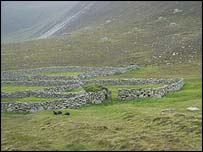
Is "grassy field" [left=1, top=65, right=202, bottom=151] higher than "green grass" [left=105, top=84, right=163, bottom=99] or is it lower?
lower

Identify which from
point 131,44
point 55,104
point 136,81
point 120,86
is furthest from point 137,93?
point 131,44

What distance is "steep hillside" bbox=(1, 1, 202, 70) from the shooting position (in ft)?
382

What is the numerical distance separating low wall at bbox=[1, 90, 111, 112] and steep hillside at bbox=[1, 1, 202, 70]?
2199 inches

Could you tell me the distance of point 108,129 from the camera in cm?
3344

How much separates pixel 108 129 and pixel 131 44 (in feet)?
357

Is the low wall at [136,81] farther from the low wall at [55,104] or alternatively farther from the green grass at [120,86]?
the low wall at [55,104]

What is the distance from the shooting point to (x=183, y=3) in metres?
186

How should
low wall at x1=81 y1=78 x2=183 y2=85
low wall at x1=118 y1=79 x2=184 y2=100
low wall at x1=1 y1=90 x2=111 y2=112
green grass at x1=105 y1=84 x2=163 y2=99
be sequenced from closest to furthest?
low wall at x1=1 y1=90 x2=111 y2=112 → low wall at x1=118 y1=79 x2=184 y2=100 → green grass at x1=105 y1=84 x2=163 y2=99 → low wall at x1=81 y1=78 x2=183 y2=85

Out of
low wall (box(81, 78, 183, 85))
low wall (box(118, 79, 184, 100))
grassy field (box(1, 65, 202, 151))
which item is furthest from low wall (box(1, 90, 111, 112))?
low wall (box(81, 78, 183, 85))

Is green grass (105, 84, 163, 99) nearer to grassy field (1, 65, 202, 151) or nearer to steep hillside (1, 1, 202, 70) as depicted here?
grassy field (1, 65, 202, 151)

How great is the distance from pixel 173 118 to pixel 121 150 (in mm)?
6895

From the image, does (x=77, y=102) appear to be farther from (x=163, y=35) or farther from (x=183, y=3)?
(x=183, y=3)

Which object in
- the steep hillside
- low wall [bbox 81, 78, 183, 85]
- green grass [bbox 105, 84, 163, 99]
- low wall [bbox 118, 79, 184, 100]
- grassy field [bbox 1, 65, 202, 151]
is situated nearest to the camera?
grassy field [bbox 1, 65, 202, 151]

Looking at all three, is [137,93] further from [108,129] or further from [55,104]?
[108,129]
